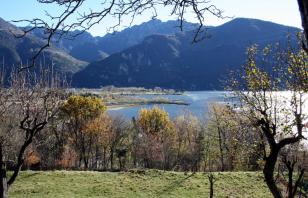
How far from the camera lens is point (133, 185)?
3694 cm

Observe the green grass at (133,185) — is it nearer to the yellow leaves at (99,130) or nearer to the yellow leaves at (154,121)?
the yellow leaves at (99,130)

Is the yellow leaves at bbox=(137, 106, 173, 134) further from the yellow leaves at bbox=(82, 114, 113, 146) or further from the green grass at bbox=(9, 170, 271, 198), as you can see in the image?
the green grass at bbox=(9, 170, 271, 198)

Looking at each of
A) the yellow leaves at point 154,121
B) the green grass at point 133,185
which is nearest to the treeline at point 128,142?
the yellow leaves at point 154,121

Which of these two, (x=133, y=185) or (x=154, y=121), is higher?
(x=154, y=121)

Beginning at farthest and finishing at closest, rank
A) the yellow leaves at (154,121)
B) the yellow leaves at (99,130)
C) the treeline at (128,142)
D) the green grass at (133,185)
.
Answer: the yellow leaves at (154,121)
the yellow leaves at (99,130)
the treeline at (128,142)
the green grass at (133,185)

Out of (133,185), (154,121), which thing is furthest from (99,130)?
(133,185)

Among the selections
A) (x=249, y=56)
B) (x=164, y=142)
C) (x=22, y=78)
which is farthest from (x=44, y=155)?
(x=249, y=56)

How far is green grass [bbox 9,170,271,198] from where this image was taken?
34.9 meters

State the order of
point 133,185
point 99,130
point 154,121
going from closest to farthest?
point 133,185
point 99,130
point 154,121

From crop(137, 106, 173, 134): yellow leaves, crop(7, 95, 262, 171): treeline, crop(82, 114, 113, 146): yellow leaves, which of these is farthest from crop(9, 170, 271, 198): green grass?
crop(137, 106, 173, 134): yellow leaves

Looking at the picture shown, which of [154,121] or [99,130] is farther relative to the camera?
[154,121]

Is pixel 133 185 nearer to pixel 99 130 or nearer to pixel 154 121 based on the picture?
pixel 99 130

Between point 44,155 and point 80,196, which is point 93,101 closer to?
point 44,155

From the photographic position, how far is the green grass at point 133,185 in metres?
34.9
